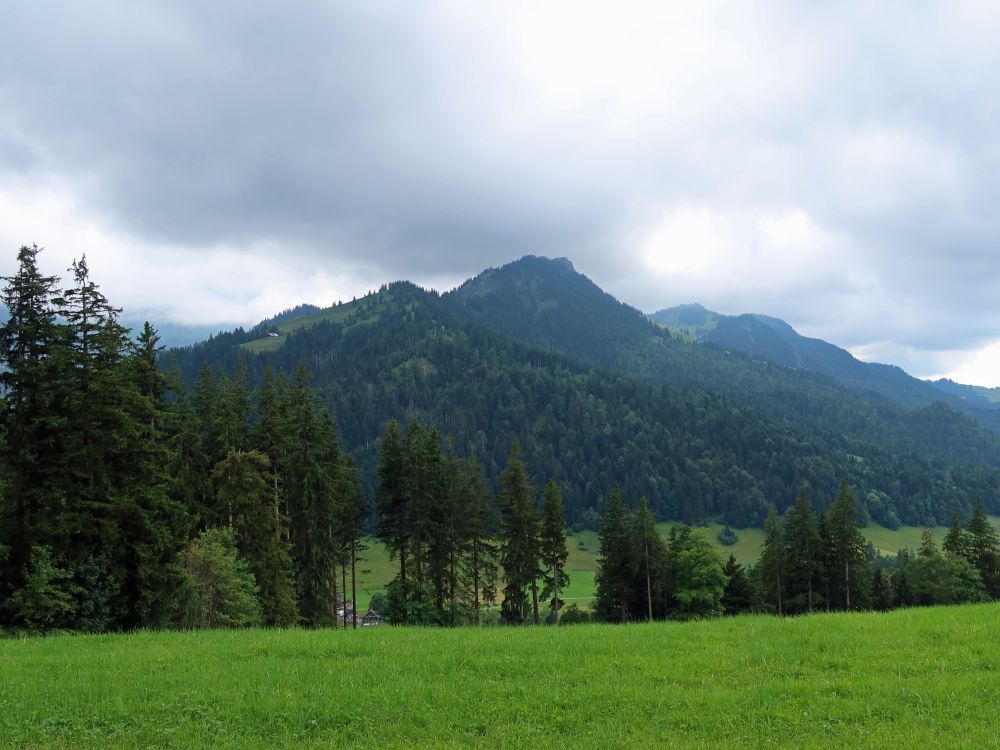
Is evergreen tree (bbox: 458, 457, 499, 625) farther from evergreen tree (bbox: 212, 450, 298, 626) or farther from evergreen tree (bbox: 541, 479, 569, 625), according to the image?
evergreen tree (bbox: 212, 450, 298, 626)

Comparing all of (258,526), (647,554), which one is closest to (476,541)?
(647,554)

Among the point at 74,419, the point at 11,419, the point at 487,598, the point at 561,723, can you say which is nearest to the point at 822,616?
the point at 561,723

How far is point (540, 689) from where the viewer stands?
12.0 m

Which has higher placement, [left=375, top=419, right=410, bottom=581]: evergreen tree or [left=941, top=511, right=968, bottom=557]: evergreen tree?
[left=375, top=419, right=410, bottom=581]: evergreen tree

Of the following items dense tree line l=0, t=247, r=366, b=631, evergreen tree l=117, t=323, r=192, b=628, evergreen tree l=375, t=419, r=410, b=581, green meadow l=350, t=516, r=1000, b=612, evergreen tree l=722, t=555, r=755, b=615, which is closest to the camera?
dense tree line l=0, t=247, r=366, b=631

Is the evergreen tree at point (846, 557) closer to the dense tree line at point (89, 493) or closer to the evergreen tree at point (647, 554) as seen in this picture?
the evergreen tree at point (647, 554)

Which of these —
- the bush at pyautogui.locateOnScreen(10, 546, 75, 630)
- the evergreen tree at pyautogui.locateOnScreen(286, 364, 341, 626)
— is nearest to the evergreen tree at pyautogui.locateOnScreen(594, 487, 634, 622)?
the evergreen tree at pyautogui.locateOnScreen(286, 364, 341, 626)

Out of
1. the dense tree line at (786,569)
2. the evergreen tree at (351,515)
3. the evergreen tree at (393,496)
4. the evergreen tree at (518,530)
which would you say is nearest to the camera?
the evergreen tree at (393,496)

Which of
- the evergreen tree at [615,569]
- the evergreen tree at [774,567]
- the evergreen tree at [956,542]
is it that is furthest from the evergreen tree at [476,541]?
the evergreen tree at [956,542]

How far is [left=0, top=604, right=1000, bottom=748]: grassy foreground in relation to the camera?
1012 centimetres

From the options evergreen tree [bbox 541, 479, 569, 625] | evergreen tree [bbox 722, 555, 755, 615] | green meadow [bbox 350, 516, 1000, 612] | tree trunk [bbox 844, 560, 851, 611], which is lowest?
green meadow [bbox 350, 516, 1000, 612]

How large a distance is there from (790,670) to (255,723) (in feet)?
35.0

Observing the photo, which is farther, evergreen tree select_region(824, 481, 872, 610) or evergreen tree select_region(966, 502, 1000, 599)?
evergreen tree select_region(966, 502, 1000, 599)

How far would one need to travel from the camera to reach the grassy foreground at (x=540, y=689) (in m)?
10.1
